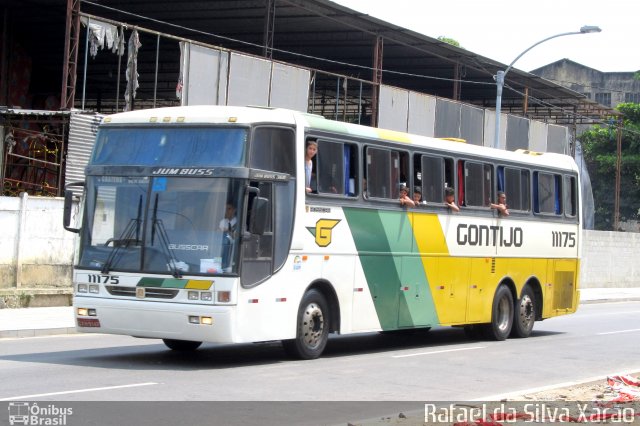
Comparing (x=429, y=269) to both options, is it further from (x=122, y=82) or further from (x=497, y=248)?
(x=122, y=82)

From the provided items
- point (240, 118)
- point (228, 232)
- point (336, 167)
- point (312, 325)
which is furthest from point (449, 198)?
point (228, 232)

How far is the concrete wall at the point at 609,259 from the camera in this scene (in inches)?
1738

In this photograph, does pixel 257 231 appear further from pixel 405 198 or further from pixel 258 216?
pixel 405 198

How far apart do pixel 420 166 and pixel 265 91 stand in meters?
13.7

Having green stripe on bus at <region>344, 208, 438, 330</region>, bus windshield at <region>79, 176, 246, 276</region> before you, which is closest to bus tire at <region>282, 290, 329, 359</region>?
green stripe on bus at <region>344, 208, 438, 330</region>

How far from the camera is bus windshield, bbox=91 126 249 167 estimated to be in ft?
45.5

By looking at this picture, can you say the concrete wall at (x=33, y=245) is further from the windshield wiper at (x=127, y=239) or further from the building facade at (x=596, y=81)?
the building facade at (x=596, y=81)

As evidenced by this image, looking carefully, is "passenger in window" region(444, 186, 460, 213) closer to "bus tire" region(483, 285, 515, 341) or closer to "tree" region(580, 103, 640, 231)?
"bus tire" region(483, 285, 515, 341)

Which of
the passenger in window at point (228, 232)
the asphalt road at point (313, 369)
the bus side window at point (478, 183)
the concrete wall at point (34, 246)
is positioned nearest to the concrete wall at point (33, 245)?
the concrete wall at point (34, 246)

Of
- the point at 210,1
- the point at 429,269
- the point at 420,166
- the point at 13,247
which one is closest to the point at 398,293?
the point at 429,269

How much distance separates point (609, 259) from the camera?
1806 inches

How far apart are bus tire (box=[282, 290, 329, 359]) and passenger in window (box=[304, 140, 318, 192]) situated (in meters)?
1.53

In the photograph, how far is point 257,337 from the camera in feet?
45.3

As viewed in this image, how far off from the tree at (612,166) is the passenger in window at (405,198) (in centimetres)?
4961
